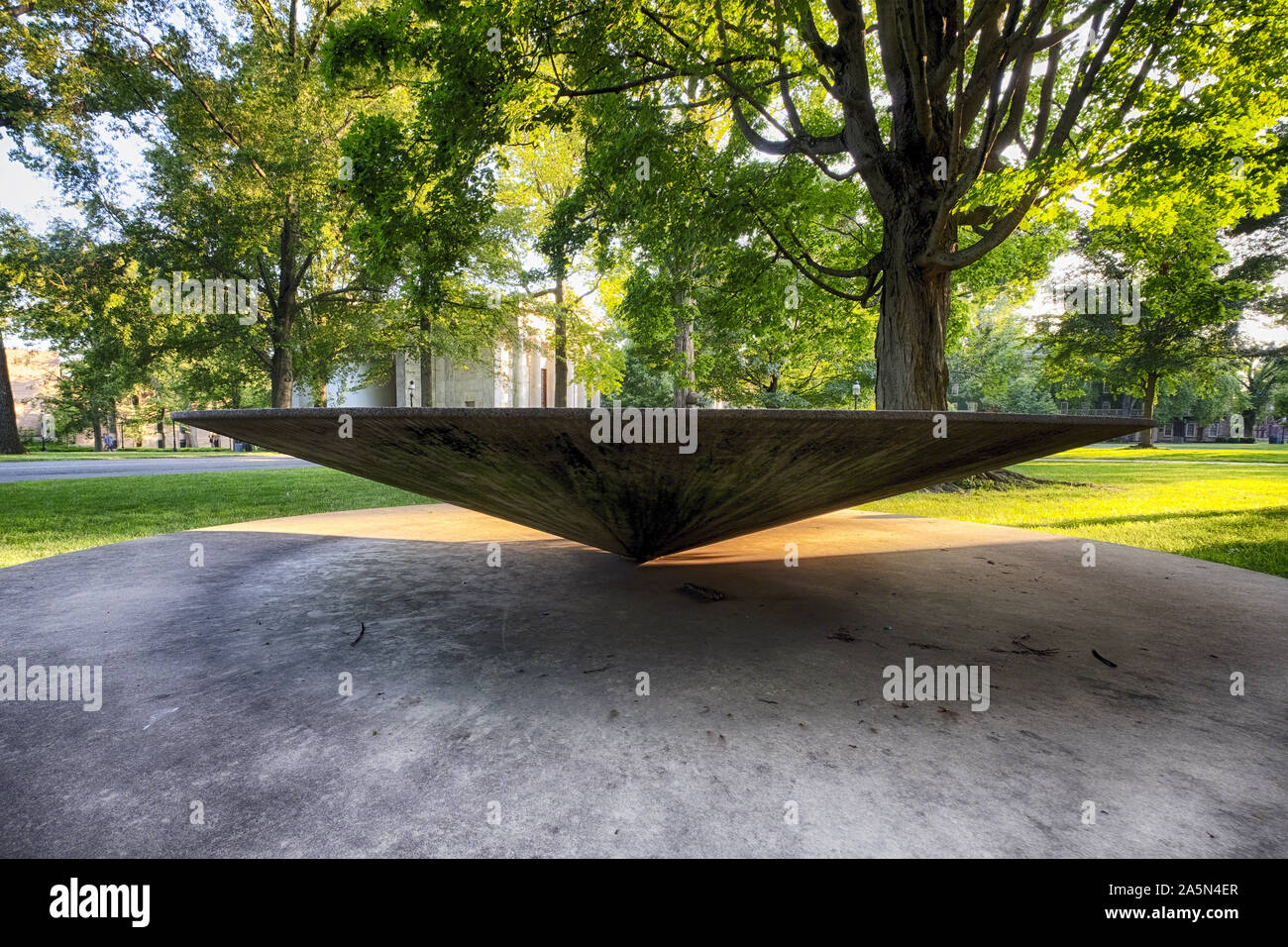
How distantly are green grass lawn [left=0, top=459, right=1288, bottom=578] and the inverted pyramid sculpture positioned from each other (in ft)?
13.3

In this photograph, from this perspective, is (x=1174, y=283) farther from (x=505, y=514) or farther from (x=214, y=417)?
(x=214, y=417)

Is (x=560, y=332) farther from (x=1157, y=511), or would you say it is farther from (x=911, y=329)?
(x=1157, y=511)

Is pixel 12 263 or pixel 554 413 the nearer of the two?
pixel 554 413

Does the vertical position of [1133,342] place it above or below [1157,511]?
above

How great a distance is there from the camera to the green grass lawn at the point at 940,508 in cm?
597

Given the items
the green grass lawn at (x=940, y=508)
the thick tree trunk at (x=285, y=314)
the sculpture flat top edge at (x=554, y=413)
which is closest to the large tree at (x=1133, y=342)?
the green grass lawn at (x=940, y=508)

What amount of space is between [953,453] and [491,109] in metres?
8.38

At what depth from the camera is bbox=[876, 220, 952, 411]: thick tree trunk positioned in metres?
8.12

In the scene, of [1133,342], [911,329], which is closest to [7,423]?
[911,329]

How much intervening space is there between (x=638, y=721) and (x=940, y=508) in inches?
343

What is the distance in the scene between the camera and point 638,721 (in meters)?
1.99

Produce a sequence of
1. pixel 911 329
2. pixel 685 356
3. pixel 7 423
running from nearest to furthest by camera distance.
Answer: pixel 911 329 → pixel 7 423 → pixel 685 356

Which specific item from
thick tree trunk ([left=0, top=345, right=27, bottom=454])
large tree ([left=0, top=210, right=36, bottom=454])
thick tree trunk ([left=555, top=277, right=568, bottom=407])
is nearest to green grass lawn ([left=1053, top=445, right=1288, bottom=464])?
thick tree trunk ([left=555, top=277, right=568, bottom=407])
